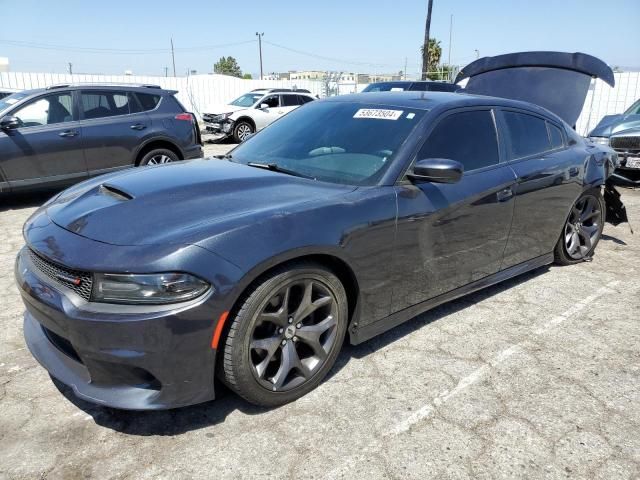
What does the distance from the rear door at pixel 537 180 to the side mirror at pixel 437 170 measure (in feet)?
3.21

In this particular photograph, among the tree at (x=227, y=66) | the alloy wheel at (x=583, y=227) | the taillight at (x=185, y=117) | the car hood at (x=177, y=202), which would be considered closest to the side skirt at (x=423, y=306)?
the alloy wheel at (x=583, y=227)

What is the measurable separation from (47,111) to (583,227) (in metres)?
6.79

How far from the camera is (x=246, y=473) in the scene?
2.13m

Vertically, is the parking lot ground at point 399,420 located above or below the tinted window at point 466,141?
below

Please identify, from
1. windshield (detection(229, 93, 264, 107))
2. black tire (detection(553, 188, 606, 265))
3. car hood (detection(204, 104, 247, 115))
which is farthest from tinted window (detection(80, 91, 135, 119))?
windshield (detection(229, 93, 264, 107))

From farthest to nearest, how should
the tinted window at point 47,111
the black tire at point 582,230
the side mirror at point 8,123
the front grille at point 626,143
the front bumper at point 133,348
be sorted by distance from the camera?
the front grille at point 626,143, the tinted window at point 47,111, the side mirror at point 8,123, the black tire at point 582,230, the front bumper at point 133,348

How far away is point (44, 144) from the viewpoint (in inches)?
261

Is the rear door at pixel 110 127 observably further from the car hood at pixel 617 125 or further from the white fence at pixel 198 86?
the white fence at pixel 198 86

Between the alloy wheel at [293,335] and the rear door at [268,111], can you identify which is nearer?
the alloy wheel at [293,335]

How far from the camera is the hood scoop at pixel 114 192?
8.71ft

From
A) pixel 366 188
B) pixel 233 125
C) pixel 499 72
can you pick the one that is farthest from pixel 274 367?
pixel 233 125

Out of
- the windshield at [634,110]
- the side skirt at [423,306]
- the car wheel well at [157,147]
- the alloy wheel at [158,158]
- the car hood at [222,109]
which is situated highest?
the windshield at [634,110]

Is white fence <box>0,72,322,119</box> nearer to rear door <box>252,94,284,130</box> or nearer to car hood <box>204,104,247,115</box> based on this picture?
car hood <box>204,104,247,115</box>

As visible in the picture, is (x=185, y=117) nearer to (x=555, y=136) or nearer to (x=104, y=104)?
(x=104, y=104)
